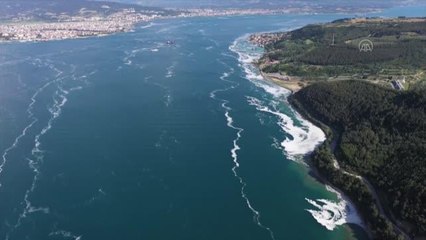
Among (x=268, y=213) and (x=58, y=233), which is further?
(x=268, y=213)

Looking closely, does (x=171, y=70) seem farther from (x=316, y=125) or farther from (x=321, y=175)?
(x=321, y=175)

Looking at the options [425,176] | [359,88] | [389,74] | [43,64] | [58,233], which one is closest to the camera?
[58,233]

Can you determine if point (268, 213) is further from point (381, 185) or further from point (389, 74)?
point (389, 74)

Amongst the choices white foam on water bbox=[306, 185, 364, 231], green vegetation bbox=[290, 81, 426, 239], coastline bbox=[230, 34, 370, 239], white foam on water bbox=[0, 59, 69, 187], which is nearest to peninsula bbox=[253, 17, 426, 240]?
green vegetation bbox=[290, 81, 426, 239]

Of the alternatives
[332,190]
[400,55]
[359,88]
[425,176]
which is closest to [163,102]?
[359,88]

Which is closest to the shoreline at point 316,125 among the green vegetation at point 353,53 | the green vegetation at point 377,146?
the green vegetation at point 377,146

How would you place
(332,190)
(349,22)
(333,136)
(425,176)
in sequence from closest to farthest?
(425,176), (332,190), (333,136), (349,22)

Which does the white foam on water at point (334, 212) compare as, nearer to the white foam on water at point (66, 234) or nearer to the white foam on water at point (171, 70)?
the white foam on water at point (66, 234)
